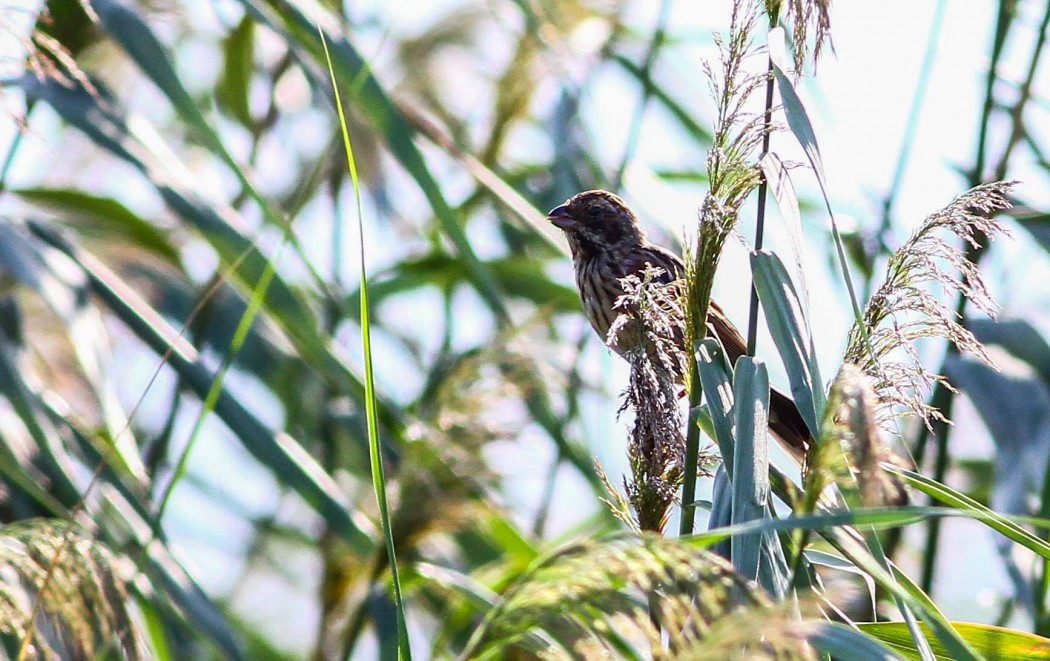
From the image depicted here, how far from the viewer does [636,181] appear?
250 cm

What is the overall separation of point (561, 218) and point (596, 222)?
3.9 inches

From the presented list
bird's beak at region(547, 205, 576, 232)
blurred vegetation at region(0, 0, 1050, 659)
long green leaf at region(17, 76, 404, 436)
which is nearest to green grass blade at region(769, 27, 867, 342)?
blurred vegetation at region(0, 0, 1050, 659)

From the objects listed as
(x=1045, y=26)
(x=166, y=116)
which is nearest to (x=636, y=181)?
(x=1045, y=26)

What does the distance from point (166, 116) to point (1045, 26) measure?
8.80 ft

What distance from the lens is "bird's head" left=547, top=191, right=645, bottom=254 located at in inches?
111

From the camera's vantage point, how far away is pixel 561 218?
2.79m

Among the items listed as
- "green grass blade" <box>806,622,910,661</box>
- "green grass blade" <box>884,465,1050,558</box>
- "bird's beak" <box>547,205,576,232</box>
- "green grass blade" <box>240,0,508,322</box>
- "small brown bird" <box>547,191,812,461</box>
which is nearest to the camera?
"green grass blade" <box>806,622,910,661</box>

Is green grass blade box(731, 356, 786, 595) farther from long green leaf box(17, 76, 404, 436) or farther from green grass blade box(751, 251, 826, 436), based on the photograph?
long green leaf box(17, 76, 404, 436)

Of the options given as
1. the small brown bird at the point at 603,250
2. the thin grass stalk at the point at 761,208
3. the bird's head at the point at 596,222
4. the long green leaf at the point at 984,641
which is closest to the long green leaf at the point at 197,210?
the small brown bird at the point at 603,250

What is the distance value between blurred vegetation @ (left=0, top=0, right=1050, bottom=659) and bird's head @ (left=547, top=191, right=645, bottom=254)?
0.39 ft

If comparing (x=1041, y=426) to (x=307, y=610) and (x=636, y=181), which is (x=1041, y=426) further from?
(x=307, y=610)

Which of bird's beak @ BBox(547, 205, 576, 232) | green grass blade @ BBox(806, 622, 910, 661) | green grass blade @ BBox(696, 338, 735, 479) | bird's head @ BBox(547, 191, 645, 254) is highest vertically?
bird's head @ BBox(547, 191, 645, 254)

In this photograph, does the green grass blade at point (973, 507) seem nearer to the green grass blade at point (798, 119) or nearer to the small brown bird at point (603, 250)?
the green grass blade at point (798, 119)

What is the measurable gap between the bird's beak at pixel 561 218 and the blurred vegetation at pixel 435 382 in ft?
0.40
